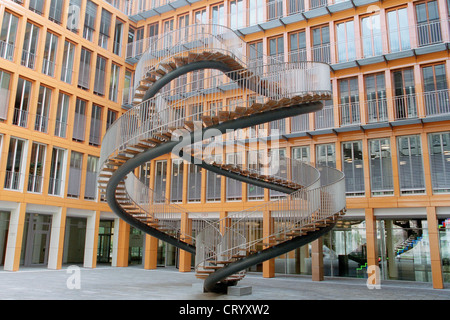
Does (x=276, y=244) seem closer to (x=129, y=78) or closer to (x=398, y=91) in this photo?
(x=398, y=91)

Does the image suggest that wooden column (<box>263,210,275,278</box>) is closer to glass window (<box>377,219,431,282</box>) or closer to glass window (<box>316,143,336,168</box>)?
glass window (<box>316,143,336,168</box>)

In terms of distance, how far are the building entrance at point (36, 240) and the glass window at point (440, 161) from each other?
1973cm

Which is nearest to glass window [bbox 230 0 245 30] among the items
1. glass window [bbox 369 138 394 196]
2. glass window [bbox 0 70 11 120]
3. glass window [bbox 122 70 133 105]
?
glass window [bbox 122 70 133 105]

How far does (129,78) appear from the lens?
83.5 ft

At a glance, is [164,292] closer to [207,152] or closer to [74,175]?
[207,152]

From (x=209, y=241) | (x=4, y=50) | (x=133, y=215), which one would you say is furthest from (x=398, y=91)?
(x=4, y=50)

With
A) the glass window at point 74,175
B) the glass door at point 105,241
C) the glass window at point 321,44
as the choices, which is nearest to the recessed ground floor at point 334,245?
the glass window at point 74,175

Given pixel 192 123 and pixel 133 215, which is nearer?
pixel 192 123

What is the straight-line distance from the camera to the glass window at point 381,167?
17656 mm

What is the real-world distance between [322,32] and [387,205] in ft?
30.9

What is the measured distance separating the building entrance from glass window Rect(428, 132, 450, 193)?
19.7 meters

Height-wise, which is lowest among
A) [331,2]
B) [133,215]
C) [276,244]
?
[276,244]

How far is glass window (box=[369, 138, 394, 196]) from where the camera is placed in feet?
57.9
